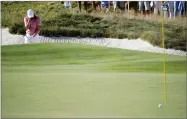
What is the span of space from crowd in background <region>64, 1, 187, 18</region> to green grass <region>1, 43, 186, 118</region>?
48 cm

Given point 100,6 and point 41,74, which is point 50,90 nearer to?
point 41,74

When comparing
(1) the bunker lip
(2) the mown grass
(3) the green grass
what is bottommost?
(3) the green grass

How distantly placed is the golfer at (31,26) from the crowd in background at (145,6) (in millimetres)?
388

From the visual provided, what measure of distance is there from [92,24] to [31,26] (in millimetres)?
699

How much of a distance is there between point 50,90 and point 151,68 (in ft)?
3.85

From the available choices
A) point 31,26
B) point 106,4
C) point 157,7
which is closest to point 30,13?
point 31,26

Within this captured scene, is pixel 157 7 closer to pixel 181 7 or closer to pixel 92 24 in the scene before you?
pixel 181 7

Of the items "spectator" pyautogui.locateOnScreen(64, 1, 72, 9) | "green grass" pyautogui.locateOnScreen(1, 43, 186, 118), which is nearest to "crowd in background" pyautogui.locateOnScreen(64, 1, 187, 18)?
"spectator" pyautogui.locateOnScreen(64, 1, 72, 9)

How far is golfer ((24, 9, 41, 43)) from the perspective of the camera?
4.48 m

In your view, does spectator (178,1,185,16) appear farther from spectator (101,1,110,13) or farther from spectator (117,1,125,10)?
spectator (101,1,110,13)

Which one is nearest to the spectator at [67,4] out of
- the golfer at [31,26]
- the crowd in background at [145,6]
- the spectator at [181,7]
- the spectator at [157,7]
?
the crowd in background at [145,6]

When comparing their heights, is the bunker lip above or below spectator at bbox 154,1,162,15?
below

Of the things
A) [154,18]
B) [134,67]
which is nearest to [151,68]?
[134,67]

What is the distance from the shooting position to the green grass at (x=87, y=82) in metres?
4.28
